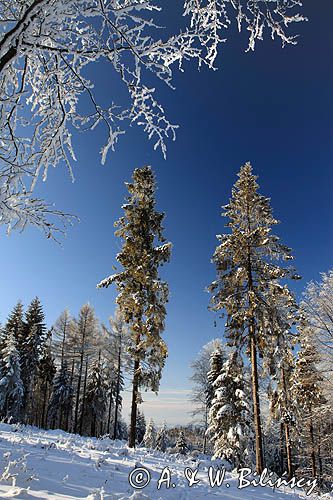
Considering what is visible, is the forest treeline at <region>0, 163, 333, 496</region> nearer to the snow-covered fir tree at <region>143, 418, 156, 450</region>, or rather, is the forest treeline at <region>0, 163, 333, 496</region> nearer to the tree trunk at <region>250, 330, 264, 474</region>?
the tree trunk at <region>250, 330, 264, 474</region>

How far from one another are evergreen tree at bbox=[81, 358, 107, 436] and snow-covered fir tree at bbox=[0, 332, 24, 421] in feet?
24.3

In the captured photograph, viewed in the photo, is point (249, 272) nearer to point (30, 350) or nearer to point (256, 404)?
point (256, 404)

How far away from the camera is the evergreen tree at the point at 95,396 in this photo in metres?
34.5

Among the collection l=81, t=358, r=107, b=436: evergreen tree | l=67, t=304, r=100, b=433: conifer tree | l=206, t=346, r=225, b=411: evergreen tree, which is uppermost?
l=67, t=304, r=100, b=433: conifer tree

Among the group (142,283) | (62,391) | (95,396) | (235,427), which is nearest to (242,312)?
(142,283)

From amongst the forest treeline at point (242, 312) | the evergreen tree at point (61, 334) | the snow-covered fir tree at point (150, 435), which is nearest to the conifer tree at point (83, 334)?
the evergreen tree at point (61, 334)

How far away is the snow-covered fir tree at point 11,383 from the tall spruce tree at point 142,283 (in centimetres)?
1869

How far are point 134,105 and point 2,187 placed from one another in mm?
1673

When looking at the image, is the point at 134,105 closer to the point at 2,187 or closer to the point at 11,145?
the point at 11,145

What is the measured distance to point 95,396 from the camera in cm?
3459

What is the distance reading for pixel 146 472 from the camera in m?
6.57

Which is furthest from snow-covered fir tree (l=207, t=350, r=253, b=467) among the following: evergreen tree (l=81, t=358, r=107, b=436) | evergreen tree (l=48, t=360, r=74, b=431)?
evergreen tree (l=48, t=360, r=74, b=431)

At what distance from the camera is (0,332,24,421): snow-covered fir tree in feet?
91.3

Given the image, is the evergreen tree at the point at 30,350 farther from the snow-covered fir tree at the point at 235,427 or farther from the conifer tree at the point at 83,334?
the snow-covered fir tree at the point at 235,427
